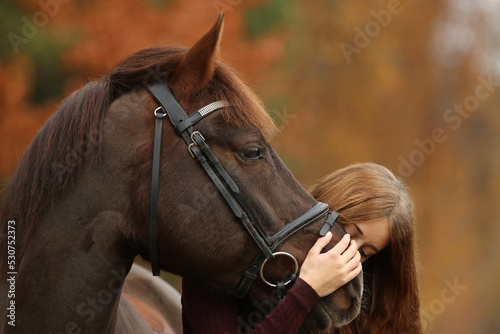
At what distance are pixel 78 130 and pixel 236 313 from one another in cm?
108

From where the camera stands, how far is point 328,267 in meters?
2.27

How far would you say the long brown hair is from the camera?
3.06 meters

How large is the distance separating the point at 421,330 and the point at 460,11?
13692 mm

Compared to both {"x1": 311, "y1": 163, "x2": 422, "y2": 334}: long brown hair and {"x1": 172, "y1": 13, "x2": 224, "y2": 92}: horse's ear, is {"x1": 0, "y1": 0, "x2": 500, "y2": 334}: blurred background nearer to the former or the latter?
{"x1": 311, "y1": 163, "x2": 422, "y2": 334}: long brown hair

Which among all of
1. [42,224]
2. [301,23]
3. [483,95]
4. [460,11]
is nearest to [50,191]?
[42,224]

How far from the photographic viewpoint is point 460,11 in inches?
596

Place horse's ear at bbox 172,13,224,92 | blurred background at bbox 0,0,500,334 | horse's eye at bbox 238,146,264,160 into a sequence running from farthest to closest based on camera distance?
1. blurred background at bbox 0,0,500,334
2. horse's eye at bbox 238,146,264,160
3. horse's ear at bbox 172,13,224,92

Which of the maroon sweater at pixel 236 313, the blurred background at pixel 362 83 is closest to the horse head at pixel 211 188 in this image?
the maroon sweater at pixel 236 313

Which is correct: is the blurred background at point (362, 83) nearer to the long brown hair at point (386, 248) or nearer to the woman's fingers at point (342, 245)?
the long brown hair at point (386, 248)

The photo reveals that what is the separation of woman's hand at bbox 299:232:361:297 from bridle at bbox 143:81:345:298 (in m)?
0.08

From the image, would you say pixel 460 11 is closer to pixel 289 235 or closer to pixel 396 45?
pixel 396 45

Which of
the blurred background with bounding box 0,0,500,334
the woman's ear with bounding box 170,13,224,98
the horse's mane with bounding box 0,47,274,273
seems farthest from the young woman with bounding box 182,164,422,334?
the blurred background with bounding box 0,0,500,334

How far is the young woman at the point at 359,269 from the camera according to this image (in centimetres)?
227

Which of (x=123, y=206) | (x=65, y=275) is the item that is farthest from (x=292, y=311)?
(x=65, y=275)
